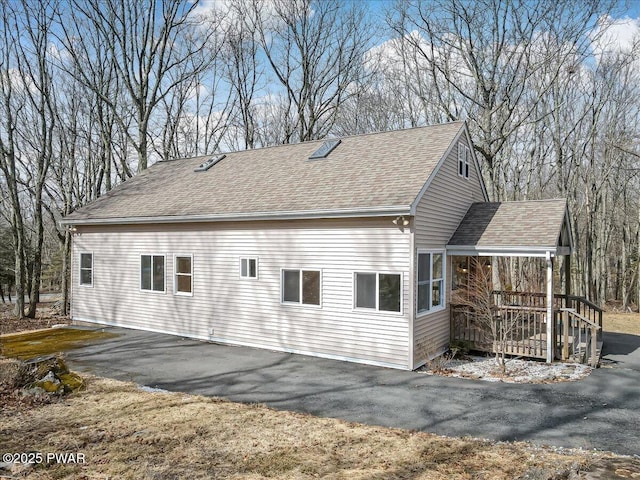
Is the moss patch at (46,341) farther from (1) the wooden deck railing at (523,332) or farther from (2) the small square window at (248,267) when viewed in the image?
(1) the wooden deck railing at (523,332)

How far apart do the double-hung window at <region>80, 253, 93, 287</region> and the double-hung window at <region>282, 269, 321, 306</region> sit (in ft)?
27.9

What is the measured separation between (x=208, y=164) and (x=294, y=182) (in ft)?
17.8

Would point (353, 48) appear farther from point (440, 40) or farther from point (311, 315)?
point (311, 315)

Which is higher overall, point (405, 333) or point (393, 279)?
point (393, 279)

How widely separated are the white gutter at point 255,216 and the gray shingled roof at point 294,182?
7 cm

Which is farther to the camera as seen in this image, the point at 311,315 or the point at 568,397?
the point at 311,315

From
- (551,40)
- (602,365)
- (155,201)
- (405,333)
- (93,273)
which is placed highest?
(551,40)

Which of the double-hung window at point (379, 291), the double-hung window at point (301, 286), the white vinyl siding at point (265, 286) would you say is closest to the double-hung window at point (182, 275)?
the white vinyl siding at point (265, 286)

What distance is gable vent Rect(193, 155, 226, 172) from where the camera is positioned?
53.0 feet

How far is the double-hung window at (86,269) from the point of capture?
15538mm

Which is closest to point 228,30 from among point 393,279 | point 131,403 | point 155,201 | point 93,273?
point 155,201

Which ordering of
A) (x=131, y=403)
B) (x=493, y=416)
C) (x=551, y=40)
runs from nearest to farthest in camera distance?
(x=493, y=416) → (x=131, y=403) → (x=551, y=40)

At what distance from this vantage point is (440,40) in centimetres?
1952

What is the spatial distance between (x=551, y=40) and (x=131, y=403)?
20880 millimetres
